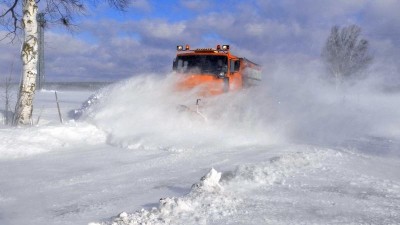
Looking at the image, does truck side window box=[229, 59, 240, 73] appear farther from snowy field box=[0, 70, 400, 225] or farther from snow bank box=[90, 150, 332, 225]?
snow bank box=[90, 150, 332, 225]

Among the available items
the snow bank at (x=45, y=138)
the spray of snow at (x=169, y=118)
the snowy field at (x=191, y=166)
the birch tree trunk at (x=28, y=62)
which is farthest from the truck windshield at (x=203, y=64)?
the birch tree trunk at (x=28, y=62)

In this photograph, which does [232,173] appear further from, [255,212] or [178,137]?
[178,137]

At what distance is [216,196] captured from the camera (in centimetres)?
526

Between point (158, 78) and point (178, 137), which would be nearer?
point (178, 137)

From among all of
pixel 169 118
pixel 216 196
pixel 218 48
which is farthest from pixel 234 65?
pixel 216 196

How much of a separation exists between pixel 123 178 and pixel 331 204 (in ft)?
10.5

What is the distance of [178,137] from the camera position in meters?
10.4

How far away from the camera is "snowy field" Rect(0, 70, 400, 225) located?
16.0ft

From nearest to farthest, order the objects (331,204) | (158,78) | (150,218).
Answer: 1. (150,218)
2. (331,204)
3. (158,78)

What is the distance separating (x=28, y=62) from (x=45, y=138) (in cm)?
285

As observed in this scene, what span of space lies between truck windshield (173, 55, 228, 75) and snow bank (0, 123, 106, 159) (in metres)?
3.57

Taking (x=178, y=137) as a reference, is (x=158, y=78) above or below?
above

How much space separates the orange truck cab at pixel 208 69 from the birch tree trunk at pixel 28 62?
163 inches

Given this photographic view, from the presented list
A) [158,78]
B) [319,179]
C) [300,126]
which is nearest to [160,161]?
[319,179]
